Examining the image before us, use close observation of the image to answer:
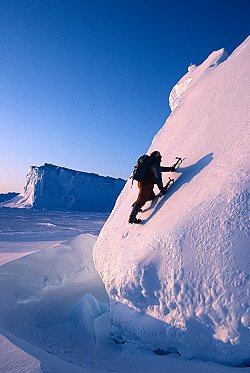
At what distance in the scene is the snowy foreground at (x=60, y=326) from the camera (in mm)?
2342

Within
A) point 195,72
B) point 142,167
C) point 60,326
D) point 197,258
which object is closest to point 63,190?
point 195,72

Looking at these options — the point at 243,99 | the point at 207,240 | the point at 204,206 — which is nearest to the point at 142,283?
the point at 207,240

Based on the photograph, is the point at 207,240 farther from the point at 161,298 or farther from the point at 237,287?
the point at 161,298

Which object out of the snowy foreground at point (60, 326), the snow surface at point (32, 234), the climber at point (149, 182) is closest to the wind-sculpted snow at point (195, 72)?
the climber at point (149, 182)

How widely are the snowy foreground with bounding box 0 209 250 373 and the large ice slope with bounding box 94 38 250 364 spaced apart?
7.6 inches

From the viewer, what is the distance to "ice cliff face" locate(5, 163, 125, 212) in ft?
214

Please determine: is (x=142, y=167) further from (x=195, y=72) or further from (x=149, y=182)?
(x=195, y=72)

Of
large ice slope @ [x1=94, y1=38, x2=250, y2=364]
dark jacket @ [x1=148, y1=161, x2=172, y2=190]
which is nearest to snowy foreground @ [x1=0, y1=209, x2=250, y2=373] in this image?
large ice slope @ [x1=94, y1=38, x2=250, y2=364]

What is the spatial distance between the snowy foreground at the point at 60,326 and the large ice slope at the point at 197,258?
0.19 m

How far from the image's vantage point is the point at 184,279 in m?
2.66

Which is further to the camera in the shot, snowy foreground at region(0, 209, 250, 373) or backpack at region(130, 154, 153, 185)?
backpack at region(130, 154, 153, 185)

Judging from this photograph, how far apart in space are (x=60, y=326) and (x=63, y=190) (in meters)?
66.4

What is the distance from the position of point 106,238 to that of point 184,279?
182cm

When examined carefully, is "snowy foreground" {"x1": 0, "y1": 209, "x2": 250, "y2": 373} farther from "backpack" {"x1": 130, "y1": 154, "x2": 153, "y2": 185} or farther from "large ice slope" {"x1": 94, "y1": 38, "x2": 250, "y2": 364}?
"backpack" {"x1": 130, "y1": 154, "x2": 153, "y2": 185}
